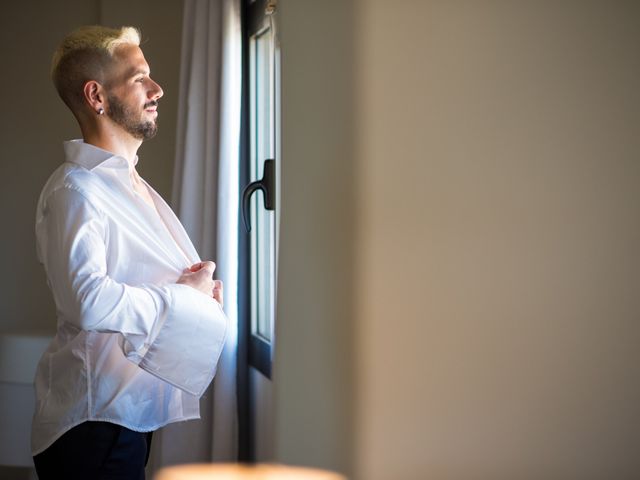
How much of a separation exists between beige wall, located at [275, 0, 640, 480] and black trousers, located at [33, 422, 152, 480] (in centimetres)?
74

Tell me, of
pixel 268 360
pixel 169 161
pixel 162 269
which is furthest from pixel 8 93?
pixel 162 269

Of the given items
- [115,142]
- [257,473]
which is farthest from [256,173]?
[257,473]

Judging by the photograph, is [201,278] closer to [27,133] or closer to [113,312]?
[113,312]

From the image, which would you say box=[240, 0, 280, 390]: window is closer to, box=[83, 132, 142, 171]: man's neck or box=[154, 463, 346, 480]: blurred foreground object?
box=[83, 132, 142, 171]: man's neck

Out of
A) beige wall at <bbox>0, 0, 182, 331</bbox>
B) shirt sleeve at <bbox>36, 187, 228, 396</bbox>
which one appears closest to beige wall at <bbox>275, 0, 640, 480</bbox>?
shirt sleeve at <bbox>36, 187, 228, 396</bbox>

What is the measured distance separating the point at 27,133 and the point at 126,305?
232cm

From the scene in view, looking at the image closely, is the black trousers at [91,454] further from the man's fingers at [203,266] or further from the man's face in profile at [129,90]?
the man's face in profile at [129,90]

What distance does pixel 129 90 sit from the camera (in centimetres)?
120

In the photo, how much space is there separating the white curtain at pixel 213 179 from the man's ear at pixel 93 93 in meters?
0.92

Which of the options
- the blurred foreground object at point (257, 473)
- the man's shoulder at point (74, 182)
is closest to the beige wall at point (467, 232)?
the blurred foreground object at point (257, 473)

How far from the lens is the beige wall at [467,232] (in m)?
0.43

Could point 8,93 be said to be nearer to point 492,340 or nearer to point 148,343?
point 148,343

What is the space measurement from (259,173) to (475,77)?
5.82ft

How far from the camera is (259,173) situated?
2.19 metres
